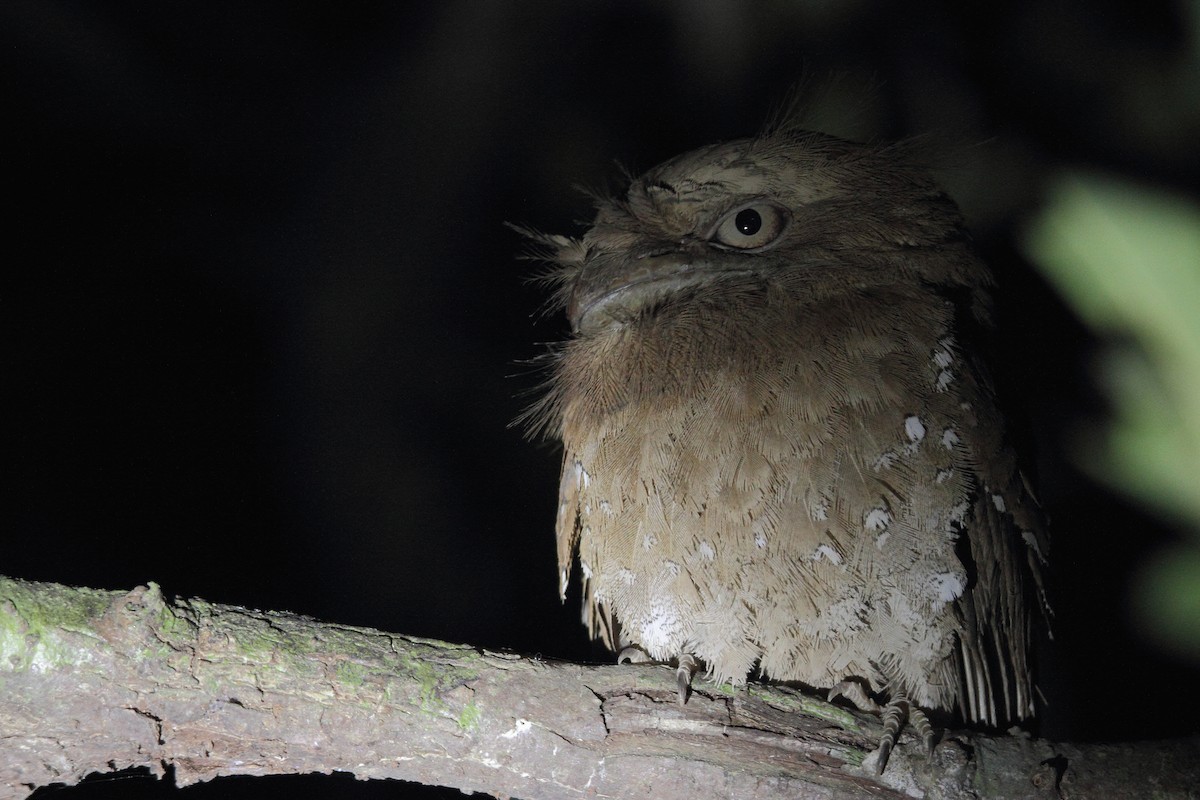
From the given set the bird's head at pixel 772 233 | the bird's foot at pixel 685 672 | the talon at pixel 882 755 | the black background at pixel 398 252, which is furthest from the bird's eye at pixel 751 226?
the talon at pixel 882 755

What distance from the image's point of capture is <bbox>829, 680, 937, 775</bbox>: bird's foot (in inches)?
42.3

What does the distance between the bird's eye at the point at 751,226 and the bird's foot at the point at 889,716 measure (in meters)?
0.76

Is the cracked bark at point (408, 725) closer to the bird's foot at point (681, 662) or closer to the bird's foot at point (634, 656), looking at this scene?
the bird's foot at point (681, 662)

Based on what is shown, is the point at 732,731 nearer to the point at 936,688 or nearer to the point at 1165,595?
the point at 936,688

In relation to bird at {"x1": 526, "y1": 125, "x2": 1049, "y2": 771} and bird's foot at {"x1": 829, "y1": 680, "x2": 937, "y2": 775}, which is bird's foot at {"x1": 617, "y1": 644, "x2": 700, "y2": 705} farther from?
bird's foot at {"x1": 829, "y1": 680, "x2": 937, "y2": 775}

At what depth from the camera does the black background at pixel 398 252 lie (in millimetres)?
1640

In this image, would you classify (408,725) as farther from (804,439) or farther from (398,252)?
(398,252)

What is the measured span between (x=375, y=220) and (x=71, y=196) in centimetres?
66

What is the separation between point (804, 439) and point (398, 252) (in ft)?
4.33

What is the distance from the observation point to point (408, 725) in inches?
40.6

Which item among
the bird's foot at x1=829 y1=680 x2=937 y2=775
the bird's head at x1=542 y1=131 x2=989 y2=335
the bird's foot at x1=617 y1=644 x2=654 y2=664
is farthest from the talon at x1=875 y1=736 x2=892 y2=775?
the bird's head at x1=542 y1=131 x2=989 y2=335

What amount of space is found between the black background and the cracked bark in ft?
1.74

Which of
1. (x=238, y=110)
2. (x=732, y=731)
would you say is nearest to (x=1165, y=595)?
(x=732, y=731)

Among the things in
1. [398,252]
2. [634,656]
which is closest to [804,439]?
[634,656]
